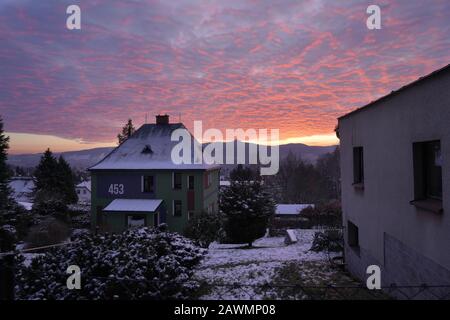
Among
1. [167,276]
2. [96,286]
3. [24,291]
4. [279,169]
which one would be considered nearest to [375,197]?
[167,276]

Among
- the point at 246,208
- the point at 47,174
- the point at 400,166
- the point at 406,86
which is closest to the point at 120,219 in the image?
the point at 246,208

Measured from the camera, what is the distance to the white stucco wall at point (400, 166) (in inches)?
220

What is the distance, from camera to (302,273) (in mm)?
10914

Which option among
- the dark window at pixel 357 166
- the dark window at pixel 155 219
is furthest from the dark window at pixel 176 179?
the dark window at pixel 357 166

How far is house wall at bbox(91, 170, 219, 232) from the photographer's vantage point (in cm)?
2839

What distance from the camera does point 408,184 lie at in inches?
273

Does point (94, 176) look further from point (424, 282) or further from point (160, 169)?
point (424, 282)

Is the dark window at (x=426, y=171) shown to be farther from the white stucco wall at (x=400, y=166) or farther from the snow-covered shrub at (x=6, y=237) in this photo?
the snow-covered shrub at (x=6, y=237)

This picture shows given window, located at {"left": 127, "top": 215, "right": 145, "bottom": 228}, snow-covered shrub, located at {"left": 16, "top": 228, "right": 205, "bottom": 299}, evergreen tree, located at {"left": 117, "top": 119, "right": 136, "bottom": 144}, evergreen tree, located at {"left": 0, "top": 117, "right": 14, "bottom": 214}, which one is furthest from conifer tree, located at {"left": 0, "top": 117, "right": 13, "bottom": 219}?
evergreen tree, located at {"left": 117, "top": 119, "right": 136, "bottom": 144}

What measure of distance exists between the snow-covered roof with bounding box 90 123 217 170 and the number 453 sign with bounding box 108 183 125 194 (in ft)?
4.84

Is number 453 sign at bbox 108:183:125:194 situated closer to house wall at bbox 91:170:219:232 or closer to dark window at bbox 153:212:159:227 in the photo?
house wall at bbox 91:170:219:232

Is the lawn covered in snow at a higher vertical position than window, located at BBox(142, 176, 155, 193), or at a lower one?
lower

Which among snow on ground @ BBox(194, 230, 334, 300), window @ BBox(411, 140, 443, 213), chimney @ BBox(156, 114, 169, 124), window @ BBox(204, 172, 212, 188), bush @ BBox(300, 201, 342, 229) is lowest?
bush @ BBox(300, 201, 342, 229)

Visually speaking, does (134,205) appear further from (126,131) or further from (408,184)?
(126,131)
